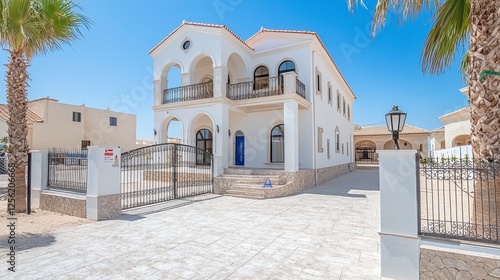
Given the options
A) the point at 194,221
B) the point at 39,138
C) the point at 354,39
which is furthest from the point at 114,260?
the point at 39,138

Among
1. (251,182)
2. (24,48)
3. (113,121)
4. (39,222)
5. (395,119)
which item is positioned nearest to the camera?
(395,119)

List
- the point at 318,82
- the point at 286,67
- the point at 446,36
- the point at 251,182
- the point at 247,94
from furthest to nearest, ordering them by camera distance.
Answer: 1. the point at 318,82
2. the point at 286,67
3. the point at 247,94
4. the point at 251,182
5. the point at 446,36

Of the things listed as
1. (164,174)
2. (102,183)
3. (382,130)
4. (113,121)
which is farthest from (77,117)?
(382,130)

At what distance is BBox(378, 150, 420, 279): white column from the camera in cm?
395

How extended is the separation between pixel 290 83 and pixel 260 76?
12.9ft

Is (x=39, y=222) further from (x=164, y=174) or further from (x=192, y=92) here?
(x=192, y=92)

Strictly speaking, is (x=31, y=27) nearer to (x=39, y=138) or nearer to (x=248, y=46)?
(x=248, y=46)

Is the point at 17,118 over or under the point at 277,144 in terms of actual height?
over

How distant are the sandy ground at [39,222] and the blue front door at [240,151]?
10127 millimetres

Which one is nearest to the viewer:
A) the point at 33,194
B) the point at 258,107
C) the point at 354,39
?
the point at 33,194

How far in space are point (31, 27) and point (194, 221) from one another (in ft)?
25.7

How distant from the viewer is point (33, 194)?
367 inches

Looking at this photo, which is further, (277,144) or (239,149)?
(239,149)

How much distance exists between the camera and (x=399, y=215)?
4.05 metres
